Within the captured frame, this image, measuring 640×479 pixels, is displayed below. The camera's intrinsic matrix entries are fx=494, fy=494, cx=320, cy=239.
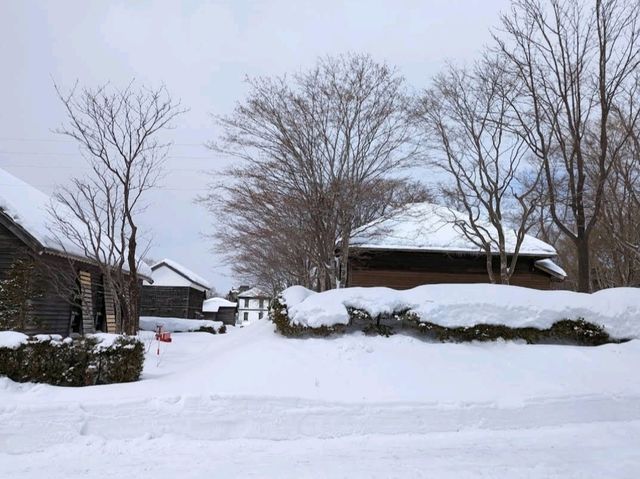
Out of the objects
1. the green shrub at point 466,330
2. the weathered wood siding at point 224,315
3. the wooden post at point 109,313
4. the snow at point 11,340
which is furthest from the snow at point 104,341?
the weathered wood siding at point 224,315

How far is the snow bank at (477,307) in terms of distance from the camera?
8.08 meters

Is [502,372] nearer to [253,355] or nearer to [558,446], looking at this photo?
[558,446]

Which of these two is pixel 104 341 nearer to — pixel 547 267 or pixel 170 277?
pixel 547 267

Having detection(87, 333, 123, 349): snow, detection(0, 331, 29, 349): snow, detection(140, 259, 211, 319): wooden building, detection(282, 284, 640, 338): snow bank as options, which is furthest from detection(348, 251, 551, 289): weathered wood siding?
detection(140, 259, 211, 319): wooden building

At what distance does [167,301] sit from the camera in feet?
125

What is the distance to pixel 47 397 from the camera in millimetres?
5852

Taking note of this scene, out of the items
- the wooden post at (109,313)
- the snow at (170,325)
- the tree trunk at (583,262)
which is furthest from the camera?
the snow at (170,325)

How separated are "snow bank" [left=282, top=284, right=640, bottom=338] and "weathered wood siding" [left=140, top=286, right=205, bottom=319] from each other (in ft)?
102

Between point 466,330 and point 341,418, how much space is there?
10.2 feet

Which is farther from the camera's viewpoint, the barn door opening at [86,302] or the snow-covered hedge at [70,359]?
the barn door opening at [86,302]

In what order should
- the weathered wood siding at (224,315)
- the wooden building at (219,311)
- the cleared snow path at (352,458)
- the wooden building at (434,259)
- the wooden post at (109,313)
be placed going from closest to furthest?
the cleared snow path at (352,458)
the wooden building at (434,259)
the wooden post at (109,313)
the wooden building at (219,311)
the weathered wood siding at (224,315)

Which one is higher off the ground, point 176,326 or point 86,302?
point 86,302

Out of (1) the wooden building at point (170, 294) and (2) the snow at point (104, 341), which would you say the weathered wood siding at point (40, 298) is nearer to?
(2) the snow at point (104, 341)

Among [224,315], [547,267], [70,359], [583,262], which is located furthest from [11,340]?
[224,315]
